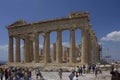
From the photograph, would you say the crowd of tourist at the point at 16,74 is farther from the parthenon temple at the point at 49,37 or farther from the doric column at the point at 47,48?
the doric column at the point at 47,48

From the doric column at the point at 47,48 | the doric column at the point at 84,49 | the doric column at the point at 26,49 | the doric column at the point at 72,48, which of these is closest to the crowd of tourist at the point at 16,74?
the doric column at the point at 84,49

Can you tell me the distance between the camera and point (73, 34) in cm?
4675

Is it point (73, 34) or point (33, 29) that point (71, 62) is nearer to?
point (73, 34)

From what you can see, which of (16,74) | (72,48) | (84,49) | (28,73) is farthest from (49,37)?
(16,74)

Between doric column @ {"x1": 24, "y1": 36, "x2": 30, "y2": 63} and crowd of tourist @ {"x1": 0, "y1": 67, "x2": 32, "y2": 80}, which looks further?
doric column @ {"x1": 24, "y1": 36, "x2": 30, "y2": 63}

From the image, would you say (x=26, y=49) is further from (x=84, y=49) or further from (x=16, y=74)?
(x=16, y=74)

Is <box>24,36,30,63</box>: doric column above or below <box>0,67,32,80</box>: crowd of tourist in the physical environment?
above

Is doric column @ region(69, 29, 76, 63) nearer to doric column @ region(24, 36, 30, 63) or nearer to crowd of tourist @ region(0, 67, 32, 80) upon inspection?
doric column @ region(24, 36, 30, 63)

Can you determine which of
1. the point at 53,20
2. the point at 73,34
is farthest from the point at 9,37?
the point at 73,34

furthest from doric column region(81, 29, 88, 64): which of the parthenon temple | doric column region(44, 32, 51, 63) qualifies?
doric column region(44, 32, 51, 63)

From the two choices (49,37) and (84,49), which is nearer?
(84,49)

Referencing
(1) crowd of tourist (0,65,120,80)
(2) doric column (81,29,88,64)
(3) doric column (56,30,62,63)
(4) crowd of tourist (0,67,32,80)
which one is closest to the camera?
(1) crowd of tourist (0,65,120,80)

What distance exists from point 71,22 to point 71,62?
24.5 feet

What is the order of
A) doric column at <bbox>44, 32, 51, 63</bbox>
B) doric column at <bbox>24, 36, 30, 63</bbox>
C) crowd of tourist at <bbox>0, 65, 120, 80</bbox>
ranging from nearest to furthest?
crowd of tourist at <bbox>0, 65, 120, 80</bbox> < doric column at <bbox>44, 32, 51, 63</bbox> < doric column at <bbox>24, 36, 30, 63</bbox>
